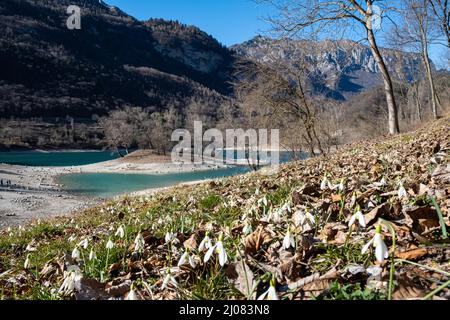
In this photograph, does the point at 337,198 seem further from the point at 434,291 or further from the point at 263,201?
the point at 434,291

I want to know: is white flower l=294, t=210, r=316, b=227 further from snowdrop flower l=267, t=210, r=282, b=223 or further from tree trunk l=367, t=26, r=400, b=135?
tree trunk l=367, t=26, r=400, b=135

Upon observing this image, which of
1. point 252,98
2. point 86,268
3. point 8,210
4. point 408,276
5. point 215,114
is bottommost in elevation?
point 8,210

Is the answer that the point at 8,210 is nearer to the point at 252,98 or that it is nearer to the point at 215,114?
the point at 252,98

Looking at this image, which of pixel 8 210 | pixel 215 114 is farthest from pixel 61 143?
pixel 8 210

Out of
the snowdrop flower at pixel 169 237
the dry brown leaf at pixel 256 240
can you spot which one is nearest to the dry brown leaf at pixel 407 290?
the dry brown leaf at pixel 256 240

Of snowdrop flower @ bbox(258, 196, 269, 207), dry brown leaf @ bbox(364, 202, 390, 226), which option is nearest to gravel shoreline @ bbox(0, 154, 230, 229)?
snowdrop flower @ bbox(258, 196, 269, 207)

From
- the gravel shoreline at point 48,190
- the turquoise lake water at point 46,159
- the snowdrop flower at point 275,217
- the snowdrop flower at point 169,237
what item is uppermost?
the snowdrop flower at point 275,217

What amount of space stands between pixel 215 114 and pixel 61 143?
75.0 meters

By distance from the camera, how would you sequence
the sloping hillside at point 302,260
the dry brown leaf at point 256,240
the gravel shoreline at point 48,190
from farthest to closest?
the gravel shoreline at point 48,190 → the dry brown leaf at point 256,240 → the sloping hillside at point 302,260

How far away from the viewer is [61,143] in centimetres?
11731

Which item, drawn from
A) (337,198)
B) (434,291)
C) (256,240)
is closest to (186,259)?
(256,240)

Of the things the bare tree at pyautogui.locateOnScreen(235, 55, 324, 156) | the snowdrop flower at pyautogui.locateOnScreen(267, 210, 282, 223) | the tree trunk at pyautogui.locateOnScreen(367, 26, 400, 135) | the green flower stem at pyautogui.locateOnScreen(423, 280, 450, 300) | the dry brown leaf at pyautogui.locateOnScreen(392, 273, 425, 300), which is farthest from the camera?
the bare tree at pyautogui.locateOnScreen(235, 55, 324, 156)

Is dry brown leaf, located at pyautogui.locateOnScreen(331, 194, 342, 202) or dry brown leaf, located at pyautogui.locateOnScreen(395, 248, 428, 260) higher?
dry brown leaf, located at pyautogui.locateOnScreen(331, 194, 342, 202)

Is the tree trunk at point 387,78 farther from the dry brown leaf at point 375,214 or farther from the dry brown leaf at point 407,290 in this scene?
the dry brown leaf at point 407,290
